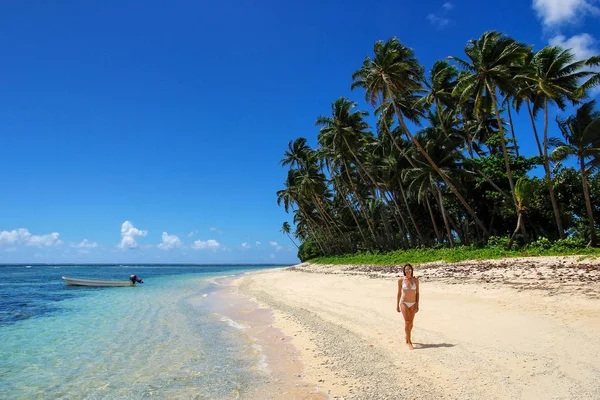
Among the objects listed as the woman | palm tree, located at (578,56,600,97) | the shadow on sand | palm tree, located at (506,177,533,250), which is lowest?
the shadow on sand

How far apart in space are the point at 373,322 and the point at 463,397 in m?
4.93

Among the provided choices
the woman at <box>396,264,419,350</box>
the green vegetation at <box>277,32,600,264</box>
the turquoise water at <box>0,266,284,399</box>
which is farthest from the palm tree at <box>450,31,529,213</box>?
the turquoise water at <box>0,266,284,399</box>

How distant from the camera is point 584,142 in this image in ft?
67.6

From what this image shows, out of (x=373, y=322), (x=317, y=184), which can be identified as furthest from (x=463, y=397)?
(x=317, y=184)

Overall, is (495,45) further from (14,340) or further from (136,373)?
(14,340)

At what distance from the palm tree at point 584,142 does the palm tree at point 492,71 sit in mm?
3114

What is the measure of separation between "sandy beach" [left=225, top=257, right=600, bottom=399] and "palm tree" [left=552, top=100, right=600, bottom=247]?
327 inches

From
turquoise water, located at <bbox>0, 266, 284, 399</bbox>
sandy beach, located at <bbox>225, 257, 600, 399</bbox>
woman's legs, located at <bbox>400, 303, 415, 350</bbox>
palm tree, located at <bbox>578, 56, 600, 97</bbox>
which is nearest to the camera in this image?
sandy beach, located at <bbox>225, 257, 600, 399</bbox>

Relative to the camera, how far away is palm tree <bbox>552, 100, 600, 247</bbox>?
19.8m

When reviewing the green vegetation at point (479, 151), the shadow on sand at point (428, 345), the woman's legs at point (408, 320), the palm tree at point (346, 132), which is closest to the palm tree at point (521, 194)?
the green vegetation at point (479, 151)

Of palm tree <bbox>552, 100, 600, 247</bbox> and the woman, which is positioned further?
palm tree <bbox>552, 100, 600, 247</bbox>

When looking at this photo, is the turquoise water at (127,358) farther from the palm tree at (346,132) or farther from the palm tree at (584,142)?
the palm tree at (346,132)

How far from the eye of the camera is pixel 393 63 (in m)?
26.8

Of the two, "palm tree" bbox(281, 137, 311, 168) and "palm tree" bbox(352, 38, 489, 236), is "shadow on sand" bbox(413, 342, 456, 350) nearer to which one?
"palm tree" bbox(352, 38, 489, 236)
